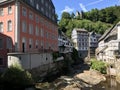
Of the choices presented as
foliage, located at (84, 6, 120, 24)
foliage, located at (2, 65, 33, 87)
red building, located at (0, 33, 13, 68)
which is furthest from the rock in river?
foliage, located at (84, 6, 120, 24)

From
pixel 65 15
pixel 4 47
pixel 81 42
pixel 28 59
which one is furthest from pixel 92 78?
pixel 65 15

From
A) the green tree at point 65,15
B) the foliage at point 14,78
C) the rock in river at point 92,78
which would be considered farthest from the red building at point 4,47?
the green tree at point 65,15

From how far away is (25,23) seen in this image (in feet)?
122

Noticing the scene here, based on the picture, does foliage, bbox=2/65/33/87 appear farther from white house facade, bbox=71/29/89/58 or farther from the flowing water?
white house facade, bbox=71/29/89/58

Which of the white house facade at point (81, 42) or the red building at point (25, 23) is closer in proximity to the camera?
the red building at point (25, 23)

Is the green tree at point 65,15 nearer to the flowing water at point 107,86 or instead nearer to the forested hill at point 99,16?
the forested hill at point 99,16

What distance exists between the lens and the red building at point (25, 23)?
34562mm

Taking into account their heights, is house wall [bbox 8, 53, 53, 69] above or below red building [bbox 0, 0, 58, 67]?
below

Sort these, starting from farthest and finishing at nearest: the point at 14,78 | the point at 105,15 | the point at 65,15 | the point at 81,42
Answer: the point at 105,15
the point at 65,15
the point at 81,42
the point at 14,78

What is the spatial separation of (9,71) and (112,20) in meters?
112

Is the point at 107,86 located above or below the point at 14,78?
below

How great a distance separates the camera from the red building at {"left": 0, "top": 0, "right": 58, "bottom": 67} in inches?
1361

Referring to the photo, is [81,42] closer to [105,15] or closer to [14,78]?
[105,15]

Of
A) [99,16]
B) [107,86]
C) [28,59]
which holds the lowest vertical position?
[107,86]
